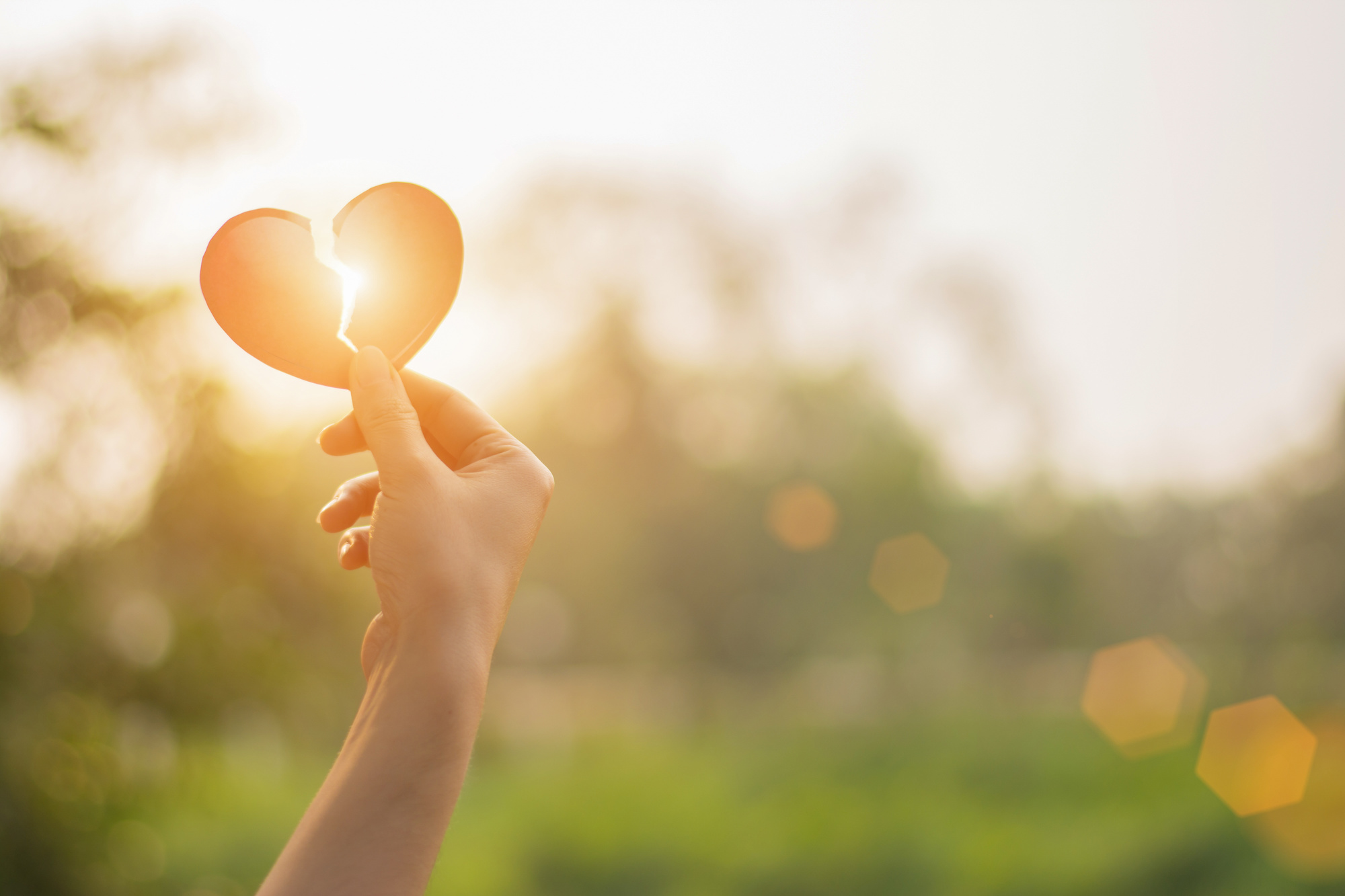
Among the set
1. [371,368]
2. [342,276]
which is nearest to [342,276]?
[342,276]

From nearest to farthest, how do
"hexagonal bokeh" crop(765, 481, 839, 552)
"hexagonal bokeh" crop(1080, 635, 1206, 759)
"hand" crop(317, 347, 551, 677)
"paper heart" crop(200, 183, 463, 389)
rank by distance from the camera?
"hand" crop(317, 347, 551, 677)
"paper heart" crop(200, 183, 463, 389)
"hexagonal bokeh" crop(1080, 635, 1206, 759)
"hexagonal bokeh" crop(765, 481, 839, 552)

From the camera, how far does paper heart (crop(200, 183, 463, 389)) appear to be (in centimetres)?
147

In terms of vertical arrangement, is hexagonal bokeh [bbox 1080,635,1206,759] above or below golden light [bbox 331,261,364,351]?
above

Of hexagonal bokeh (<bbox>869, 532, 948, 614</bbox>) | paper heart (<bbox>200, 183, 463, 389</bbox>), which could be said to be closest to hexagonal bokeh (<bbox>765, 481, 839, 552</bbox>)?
hexagonal bokeh (<bbox>869, 532, 948, 614</bbox>)

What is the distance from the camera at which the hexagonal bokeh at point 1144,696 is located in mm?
14773

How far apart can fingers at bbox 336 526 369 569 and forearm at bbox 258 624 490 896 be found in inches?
12.9

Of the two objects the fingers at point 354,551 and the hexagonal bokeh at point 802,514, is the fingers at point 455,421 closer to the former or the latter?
the fingers at point 354,551

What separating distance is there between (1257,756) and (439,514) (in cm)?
1513

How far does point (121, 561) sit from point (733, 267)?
1046 cm

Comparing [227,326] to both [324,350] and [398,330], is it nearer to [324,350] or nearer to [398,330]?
[324,350]

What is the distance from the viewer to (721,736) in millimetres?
15758

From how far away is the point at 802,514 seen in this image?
1622 centimetres

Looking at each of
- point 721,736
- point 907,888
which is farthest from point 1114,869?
point 721,736

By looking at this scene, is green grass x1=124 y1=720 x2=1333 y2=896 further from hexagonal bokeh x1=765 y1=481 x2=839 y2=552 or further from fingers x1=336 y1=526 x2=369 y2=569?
fingers x1=336 y1=526 x2=369 y2=569
